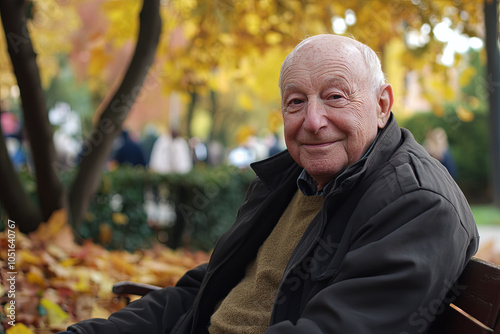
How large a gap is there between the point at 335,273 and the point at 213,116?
2827 centimetres

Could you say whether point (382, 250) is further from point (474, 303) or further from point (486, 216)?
point (486, 216)

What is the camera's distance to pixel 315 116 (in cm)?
212

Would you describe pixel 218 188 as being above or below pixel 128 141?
above

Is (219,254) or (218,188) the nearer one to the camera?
(219,254)

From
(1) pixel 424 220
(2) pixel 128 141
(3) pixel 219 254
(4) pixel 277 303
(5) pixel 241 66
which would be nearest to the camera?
(1) pixel 424 220

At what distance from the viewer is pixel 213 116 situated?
29.9 metres

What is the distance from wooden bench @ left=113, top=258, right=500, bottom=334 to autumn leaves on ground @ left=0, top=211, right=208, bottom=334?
2078 mm

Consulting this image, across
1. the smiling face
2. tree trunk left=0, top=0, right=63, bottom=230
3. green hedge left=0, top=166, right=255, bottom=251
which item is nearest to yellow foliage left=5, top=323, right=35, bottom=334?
the smiling face

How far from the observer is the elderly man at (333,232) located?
1.66 m

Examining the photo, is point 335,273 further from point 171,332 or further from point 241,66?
point 241,66

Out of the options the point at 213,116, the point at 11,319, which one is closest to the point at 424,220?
the point at 11,319

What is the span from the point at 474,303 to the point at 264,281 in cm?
82

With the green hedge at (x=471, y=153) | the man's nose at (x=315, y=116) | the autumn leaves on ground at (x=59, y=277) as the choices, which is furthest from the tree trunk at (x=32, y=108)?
the green hedge at (x=471, y=153)

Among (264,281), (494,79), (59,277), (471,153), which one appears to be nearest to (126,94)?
(59,277)
